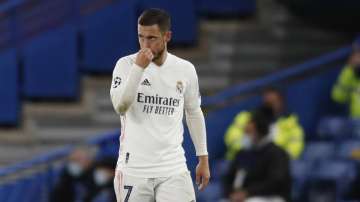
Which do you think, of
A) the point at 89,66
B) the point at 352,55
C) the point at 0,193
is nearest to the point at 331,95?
the point at 352,55

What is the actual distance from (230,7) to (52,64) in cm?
237

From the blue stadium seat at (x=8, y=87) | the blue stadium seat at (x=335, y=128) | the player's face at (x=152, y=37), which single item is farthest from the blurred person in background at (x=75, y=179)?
the player's face at (x=152, y=37)

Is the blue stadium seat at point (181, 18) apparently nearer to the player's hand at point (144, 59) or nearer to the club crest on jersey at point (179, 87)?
the club crest on jersey at point (179, 87)

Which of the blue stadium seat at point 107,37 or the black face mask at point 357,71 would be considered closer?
the black face mask at point 357,71

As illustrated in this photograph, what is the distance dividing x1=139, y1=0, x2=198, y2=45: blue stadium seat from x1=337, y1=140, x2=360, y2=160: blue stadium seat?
3.01m

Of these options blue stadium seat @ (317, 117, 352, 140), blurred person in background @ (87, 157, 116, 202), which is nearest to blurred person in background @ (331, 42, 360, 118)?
blue stadium seat @ (317, 117, 352, 140)

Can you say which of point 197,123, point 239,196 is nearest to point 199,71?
point 239,196

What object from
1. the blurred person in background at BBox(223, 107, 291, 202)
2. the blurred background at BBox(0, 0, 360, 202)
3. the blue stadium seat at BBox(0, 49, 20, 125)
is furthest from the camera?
the blue stadium seat at BBox(0, 49, 20, 125)

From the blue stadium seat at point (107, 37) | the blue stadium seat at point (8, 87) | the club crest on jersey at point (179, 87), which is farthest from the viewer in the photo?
the blue stadium seat at point (107, 37)

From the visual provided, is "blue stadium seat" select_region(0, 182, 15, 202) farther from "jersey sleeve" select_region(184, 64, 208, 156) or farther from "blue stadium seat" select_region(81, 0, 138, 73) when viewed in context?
"jersey sleeve" select_region(184, 64, 208, 156)

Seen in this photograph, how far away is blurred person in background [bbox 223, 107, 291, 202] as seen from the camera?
31.1 ft

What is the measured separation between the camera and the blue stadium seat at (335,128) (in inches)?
454

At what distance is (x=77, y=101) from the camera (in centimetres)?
1327

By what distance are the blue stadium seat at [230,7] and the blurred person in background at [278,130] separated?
242 centimetres
